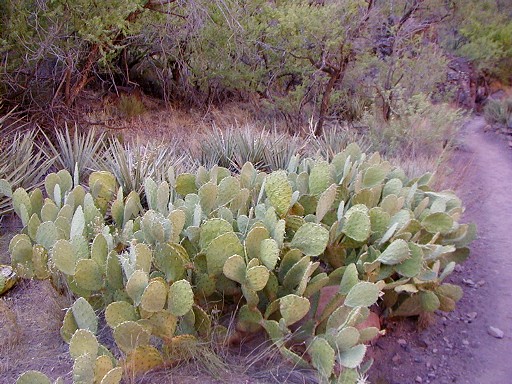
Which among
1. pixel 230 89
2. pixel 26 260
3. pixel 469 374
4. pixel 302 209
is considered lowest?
pixel 230 89

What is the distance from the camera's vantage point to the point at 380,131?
9398 mm

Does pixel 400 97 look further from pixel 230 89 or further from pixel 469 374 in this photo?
pixel 469 374

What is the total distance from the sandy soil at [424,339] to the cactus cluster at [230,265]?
0.20 metres

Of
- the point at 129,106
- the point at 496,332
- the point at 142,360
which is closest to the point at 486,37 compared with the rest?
the point at 129,106

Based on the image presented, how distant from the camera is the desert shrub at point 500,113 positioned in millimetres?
13969

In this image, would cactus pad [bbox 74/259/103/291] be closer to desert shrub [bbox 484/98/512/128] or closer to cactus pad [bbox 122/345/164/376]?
cactus pad [bbox 122/345/164/376]

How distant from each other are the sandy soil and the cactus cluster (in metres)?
0.20

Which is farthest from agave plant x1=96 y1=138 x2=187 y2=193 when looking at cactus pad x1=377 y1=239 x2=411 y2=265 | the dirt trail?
the dirt trail

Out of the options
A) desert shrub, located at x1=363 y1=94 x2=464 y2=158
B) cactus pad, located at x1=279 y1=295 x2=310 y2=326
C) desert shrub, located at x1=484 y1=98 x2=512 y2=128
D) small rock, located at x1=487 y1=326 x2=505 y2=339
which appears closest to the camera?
cactus pad, located at x1=279 y1=295 x2=310 y2=326

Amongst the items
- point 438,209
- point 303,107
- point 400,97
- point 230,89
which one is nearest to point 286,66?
point 303,107

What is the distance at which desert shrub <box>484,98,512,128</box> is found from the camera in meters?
14.0

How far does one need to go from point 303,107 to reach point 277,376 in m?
7.75

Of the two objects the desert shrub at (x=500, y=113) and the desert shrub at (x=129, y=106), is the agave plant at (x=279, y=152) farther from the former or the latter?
the desert shrub at (x=500, y=113)

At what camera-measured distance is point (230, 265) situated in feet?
9.73
